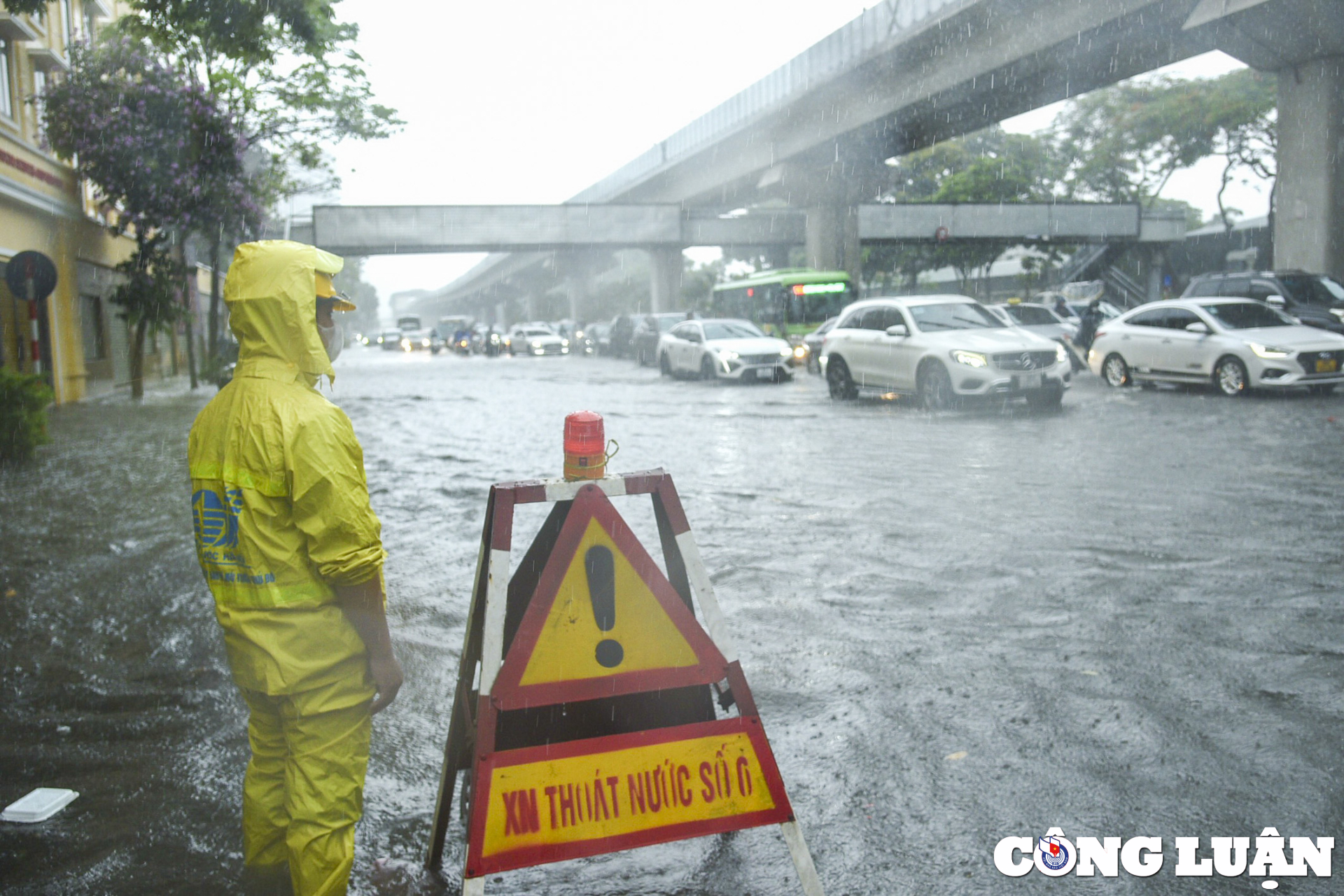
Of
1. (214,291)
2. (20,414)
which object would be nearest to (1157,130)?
(214,291)

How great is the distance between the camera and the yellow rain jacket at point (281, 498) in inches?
97.4

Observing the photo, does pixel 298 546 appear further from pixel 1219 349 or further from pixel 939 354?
pixel 1219 349

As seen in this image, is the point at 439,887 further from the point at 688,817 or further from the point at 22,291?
the point at 22,291

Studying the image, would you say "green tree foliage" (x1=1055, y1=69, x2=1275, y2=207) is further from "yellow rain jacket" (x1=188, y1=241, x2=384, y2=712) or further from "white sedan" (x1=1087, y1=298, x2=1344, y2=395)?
"yellow rain jacket" (x1=188, y1=241, x2=384, y2=712)

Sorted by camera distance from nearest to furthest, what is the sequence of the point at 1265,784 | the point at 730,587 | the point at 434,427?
the point at 1265,784, the point at 730,587, the point at 434,427

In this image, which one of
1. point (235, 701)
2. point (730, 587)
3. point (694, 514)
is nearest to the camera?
point (235, 701)

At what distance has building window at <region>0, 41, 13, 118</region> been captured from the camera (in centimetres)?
2227

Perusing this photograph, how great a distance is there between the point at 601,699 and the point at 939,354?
13.1m

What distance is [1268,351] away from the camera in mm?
15195

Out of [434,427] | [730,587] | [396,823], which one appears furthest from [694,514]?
[434,427]

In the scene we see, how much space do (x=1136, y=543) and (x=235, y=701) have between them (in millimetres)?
5112

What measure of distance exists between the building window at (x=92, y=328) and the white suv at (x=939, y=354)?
1920cm

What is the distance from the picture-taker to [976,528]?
748 centimetres

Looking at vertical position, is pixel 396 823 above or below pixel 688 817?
below
